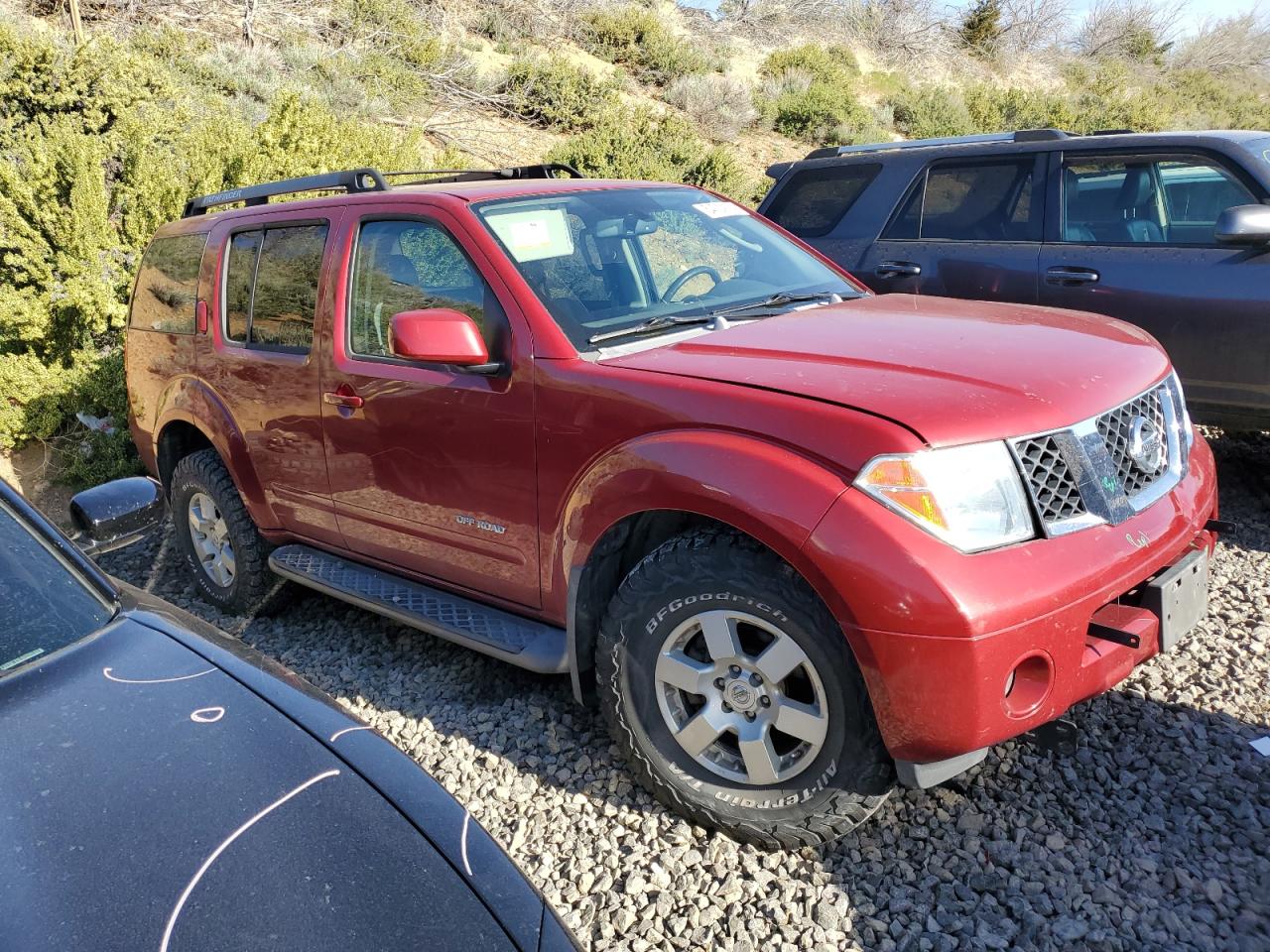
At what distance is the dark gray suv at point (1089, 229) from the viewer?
4457 millimetres

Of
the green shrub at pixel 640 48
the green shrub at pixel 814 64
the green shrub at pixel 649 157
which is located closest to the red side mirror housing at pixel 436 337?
the green shrub at pixel 649 157

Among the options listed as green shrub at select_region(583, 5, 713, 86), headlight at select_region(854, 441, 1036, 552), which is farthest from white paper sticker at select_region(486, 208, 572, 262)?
green shrub at select_region(583, 5, 713, 86)

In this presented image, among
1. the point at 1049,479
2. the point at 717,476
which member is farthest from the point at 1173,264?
the point at 717,476

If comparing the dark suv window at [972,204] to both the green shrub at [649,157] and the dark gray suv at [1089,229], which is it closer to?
the dark gray suv at [1089,229]

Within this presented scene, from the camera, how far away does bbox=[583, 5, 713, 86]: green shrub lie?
2053 cm

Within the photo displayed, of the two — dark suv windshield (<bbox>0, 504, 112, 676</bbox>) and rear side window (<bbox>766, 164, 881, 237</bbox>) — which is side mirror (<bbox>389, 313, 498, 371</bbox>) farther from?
rear side window (<bbox>766, 164, 881, 237</bbox>)

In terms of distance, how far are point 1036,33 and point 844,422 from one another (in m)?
35.4

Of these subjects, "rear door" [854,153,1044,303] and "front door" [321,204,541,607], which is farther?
"rear door" [854,153,1044,303]

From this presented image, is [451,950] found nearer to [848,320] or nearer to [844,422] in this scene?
[844,422]

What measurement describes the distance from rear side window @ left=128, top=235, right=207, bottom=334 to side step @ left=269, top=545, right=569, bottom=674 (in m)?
1.32

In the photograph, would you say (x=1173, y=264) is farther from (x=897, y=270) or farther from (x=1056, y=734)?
(x=1056, y=734)

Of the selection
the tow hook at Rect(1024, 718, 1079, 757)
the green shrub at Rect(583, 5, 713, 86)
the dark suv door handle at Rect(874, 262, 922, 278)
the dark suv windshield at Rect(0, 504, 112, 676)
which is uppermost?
the green shrub at Rect(583, 5, 713, 86)

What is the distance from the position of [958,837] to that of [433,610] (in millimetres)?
1845

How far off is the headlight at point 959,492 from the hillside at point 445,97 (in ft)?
19.3
